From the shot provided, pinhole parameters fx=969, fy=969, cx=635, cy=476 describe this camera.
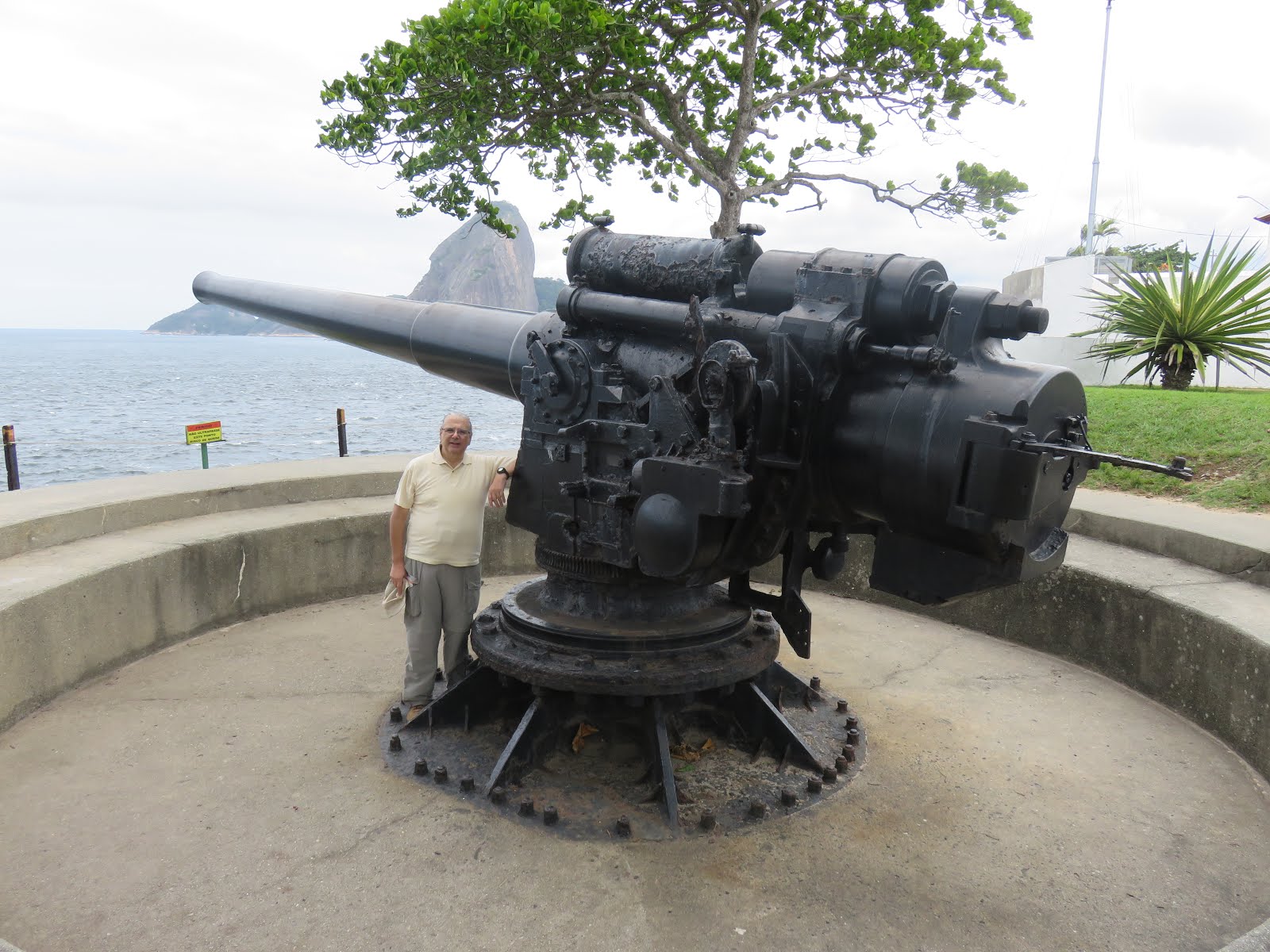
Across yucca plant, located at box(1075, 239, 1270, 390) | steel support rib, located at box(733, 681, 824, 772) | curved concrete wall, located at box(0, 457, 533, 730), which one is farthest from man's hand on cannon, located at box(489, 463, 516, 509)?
yucca plant, located at box(1075, 239, 1270, 390)

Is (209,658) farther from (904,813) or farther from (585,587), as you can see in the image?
(904,813)

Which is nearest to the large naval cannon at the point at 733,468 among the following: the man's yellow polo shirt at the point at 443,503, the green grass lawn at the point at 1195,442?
the man's yellow polo shirt at the point at 443,503

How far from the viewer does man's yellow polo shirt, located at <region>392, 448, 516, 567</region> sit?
4176 millimetres

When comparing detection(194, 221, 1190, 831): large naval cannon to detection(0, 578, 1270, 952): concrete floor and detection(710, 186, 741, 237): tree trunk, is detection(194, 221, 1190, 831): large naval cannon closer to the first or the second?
detection(0, 578, 1270, 952): concrete floor

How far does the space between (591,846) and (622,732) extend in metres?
0.63

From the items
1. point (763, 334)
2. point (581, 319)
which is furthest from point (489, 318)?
point (763, 334)

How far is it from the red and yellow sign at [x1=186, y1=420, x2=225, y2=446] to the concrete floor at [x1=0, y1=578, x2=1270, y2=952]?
4.23m

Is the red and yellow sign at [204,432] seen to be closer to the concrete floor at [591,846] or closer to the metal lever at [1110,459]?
the concrete floor at [591,846]

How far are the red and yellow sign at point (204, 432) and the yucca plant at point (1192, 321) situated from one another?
881 cm

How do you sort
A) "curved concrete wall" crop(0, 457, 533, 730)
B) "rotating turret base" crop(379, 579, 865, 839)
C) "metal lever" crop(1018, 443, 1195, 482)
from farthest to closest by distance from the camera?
1. "curved concrete wall" crop(0, 457, 533, 730)
2. "rotating turret base" crop(379, 579, 865, 839)
3. "metal lever" crop(1018, 443, 1195, 482)

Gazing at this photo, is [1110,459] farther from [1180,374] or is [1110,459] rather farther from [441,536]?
[1180,374]

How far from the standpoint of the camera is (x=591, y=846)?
11.0 ft

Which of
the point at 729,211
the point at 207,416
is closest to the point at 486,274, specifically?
the point at 207,416

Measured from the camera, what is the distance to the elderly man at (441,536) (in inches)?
164
